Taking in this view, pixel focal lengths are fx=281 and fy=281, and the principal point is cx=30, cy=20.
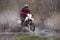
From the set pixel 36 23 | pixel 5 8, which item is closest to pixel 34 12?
pixel 36 23

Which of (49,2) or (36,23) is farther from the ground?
(49,2)

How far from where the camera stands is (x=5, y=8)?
357 inches

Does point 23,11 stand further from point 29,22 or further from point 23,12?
point 29,22

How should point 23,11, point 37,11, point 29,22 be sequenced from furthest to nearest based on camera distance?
1. point 37,11
2. point 23,11
3. point 29,22

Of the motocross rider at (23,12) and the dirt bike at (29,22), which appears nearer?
the dirt bike at (29,22)

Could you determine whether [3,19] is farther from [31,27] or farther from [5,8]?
[31,27]

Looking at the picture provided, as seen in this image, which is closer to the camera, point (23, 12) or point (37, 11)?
point (23, 12)

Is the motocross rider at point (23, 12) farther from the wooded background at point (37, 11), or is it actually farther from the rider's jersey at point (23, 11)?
the wooded background at point (37, 11)

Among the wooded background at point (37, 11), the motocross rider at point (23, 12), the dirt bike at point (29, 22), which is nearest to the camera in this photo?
the dirt bike at point (29, 22)

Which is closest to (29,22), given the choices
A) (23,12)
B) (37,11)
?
(23,12)

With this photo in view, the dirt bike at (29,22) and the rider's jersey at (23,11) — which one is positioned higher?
the rider's jersey at (23,11)

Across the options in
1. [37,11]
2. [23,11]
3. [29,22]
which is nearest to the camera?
[29,22]

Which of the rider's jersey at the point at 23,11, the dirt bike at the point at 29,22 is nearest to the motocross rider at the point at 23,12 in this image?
the rider's jersey at the point at 23,11

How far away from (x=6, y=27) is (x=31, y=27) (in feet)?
3.24
